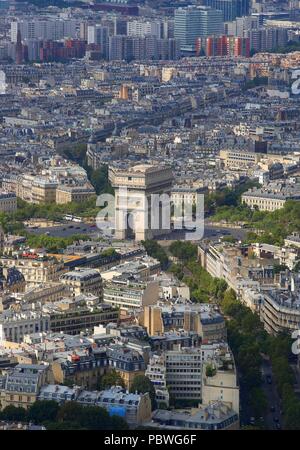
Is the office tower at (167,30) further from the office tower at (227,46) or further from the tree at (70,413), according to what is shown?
the tree at (70,413)

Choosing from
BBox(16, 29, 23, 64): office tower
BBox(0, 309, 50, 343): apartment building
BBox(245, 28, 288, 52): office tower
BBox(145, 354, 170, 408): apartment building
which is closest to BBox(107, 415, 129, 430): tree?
BBox(145, 354, 170, 408): apartment building

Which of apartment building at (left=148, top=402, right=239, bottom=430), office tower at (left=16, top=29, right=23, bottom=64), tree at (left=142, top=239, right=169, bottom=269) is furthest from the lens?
office tower at (left=16, top=29, right=23, bottom=64)

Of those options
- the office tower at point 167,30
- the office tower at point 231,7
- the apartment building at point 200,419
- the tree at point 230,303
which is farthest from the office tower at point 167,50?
the apartment building at point 200,419

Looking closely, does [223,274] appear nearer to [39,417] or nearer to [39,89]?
[39,417]

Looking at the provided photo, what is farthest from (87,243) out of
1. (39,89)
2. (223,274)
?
(39,89)

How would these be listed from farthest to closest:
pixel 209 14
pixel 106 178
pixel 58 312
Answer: pixel 209 14 → pixel 106 178 → pixel 58 312

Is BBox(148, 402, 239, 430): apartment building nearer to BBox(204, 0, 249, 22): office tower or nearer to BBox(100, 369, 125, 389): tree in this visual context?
BBox(100, 369, 125, 389): tree
